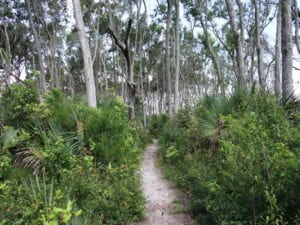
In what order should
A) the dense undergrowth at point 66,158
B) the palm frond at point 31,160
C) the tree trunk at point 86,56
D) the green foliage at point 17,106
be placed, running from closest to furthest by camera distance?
the dense undergrowth at point 66,158, the palm frond at point 31,160, the green foliage at point 17,106, the tree trunk at point 86,56

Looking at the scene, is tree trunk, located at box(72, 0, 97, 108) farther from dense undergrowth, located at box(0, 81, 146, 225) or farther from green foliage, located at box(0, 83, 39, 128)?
green foliage, located at box(0, 83, 39, 128)

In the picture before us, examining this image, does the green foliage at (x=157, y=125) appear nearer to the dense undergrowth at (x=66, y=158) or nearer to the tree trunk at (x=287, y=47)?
the dense undergrowth at (x=66, y=158)

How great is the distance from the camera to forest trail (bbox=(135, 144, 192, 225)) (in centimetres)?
442

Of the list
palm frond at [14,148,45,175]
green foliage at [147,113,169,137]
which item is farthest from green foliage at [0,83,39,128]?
green foliage at [147,113,169,137]

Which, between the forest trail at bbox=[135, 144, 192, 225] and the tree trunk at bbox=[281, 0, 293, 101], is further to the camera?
the tree trunk at bbox=[281, 0, 293, 101]

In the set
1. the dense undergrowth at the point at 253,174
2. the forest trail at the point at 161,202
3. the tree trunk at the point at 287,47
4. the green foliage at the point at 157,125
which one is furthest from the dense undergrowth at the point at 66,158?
the green foliage at the point at 157,125

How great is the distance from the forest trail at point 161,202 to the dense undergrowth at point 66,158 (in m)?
0.28

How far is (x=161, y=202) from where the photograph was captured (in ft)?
17.1

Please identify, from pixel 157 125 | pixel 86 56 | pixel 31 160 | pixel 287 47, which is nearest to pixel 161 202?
pixel 31 160

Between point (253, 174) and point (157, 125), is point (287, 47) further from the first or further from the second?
point (157, 125)

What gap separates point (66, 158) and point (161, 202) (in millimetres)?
2055

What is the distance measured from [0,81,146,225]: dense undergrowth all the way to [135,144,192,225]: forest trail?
0.28 m

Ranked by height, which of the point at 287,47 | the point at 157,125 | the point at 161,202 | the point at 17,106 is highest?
the point at 287,47

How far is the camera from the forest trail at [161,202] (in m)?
4.42
